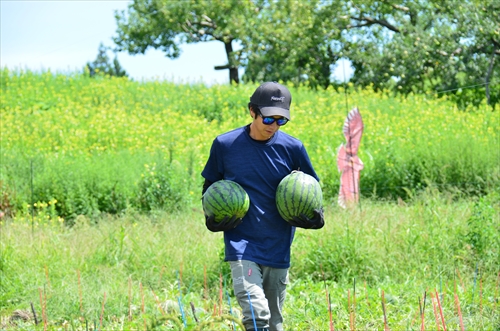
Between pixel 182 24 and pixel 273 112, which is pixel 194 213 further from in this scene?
pixel 182 24

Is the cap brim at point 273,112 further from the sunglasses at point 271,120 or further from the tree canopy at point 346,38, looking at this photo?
the tree canopy at point 346,38

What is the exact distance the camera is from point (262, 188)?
394 centimetres

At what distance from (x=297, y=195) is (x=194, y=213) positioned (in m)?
5.65

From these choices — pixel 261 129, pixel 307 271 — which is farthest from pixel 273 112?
pixel 307 271

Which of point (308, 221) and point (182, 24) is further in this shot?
point (182, 24)

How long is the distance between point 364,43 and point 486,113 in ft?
22.4

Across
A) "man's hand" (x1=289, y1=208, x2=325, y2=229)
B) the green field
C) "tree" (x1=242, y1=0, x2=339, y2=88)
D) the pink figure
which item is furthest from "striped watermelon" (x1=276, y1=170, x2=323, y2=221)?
"tree" (x1=242, y1=0, x2=339, y2=88)

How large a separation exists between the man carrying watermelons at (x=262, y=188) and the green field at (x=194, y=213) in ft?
1.27

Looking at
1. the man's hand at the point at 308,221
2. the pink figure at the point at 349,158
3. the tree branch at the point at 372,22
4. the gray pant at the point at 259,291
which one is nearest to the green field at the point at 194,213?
the gray pant at the point at 259,291

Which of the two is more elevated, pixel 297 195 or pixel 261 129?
pixel 261 129

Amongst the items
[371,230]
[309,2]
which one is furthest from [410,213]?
[309,2]

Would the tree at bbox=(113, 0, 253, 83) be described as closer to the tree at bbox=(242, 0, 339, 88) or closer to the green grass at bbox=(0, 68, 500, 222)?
the tree at bbox=(242, 0, 339, 88)

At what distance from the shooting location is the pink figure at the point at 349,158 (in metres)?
9.24

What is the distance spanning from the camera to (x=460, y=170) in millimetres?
10578
